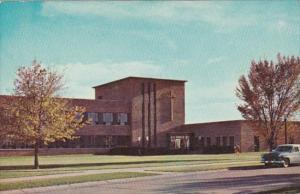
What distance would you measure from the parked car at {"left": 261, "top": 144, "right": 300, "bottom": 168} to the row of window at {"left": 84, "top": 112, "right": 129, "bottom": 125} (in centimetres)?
3557

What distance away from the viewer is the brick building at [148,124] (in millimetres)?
62750

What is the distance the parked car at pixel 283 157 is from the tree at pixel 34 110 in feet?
38.5

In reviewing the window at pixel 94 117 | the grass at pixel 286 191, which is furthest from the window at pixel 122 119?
the grass at pixel 286 191

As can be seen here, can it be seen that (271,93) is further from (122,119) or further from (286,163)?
(122,119)

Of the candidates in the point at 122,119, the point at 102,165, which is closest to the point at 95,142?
the point at 122,119

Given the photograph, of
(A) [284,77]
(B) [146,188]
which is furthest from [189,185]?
(A) [284,77]

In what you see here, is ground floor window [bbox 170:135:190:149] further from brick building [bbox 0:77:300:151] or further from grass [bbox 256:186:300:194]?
grass [bbox 256:186:300:194]

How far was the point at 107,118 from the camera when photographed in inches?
2569

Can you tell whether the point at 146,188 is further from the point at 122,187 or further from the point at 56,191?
the point at 56,191

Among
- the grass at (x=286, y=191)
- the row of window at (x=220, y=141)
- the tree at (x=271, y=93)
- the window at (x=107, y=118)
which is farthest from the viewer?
the window at (x=107, y=118)

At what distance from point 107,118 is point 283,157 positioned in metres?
37.6

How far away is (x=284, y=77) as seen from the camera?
116 feet

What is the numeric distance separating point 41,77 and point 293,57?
1684cm

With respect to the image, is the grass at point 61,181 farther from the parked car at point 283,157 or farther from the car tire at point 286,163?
the car tire at point 286,163
